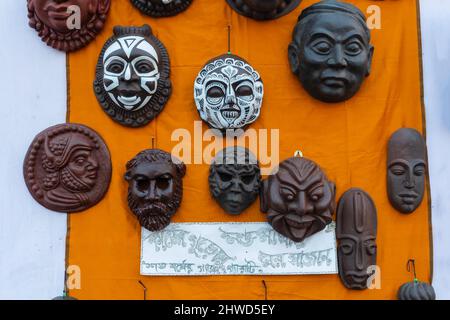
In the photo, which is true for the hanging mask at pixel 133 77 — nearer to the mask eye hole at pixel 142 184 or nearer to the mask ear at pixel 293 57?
the mask eye hole at pixel 142 184

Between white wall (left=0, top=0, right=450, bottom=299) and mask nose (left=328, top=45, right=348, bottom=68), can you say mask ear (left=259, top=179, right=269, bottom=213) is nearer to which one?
mask nose (left=328, top=45, right=348, bottom=68)

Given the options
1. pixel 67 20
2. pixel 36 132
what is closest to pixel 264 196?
pixel 36 132

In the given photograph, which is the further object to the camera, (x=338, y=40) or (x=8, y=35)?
(x=8, y=35)

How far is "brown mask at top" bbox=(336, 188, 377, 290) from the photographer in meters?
2.41

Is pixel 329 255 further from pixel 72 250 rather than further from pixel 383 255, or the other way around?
pixel 72 250

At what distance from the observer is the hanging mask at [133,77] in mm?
2477

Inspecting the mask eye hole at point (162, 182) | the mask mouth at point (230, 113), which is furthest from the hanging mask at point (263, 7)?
the mask eye hole at point (162, 182)

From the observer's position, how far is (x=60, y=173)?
8.23ft

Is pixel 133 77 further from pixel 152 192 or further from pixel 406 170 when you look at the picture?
pixel 406 170

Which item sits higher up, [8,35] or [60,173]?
[8,35]

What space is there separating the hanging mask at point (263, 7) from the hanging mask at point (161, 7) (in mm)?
217

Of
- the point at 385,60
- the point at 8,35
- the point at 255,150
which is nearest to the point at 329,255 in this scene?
the point at 255,150

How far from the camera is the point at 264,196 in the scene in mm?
2449

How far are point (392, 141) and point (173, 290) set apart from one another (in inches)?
45.9
